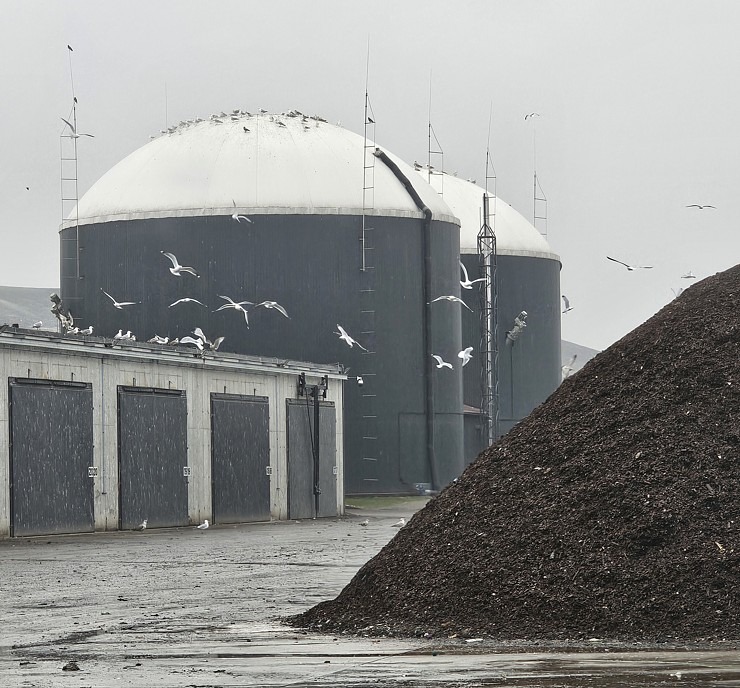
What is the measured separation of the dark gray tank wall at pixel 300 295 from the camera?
51156mm

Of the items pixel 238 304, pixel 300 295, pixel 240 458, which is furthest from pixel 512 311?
pixel 240 458

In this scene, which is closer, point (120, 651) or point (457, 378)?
point (120, 651)

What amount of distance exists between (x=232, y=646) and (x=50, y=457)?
22.1 meters

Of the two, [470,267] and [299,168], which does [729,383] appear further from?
[470,267]

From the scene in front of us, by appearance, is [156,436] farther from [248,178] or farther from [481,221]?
[481,221]

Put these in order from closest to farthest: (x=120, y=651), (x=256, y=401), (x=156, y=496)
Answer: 1. (x=120, y=651)
2. (x=156, y=496)
3. (x=256, y=401)

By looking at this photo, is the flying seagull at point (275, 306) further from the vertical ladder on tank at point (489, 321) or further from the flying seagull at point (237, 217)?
the vertical ladder on tank at point (489, 321)

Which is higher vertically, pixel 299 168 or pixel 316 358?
pixel 299 168

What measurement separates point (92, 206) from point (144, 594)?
37.0 metres

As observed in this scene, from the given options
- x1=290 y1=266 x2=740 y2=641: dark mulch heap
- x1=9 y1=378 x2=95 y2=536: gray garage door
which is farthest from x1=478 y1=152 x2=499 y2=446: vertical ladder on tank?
x1=290 y1=266 x2=740 y2=641: dark mulch heap

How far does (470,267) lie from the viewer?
6419 centimetres

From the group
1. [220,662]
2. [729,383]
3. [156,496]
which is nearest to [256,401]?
[156,496]

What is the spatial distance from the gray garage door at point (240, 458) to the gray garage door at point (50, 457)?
617 centimetres

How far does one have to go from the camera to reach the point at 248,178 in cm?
5238
